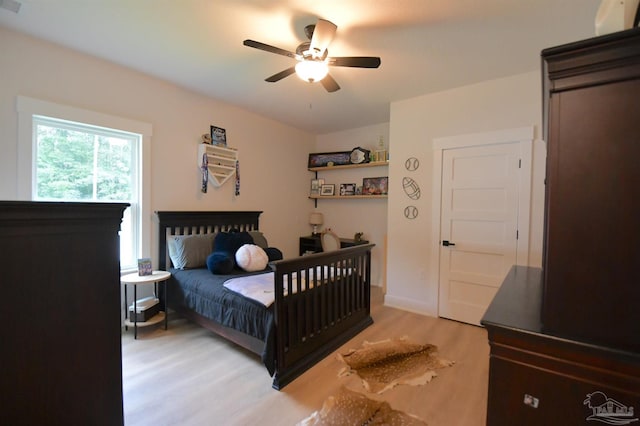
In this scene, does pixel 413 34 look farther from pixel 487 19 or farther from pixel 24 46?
pixel 24 46

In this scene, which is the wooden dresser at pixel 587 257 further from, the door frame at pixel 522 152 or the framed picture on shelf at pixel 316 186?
the framed picture on shelf at pixel 316 186

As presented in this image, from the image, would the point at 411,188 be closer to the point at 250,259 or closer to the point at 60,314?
the point at 250,259

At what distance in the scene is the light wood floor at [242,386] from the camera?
1.78 metres

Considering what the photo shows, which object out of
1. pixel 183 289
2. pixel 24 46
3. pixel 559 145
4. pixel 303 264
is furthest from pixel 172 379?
pixel 24 46

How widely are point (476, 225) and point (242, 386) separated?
2.78 m

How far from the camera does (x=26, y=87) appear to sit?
238cm

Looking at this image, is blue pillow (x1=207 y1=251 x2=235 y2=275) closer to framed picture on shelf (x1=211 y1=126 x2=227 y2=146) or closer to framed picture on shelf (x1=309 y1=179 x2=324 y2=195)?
framed picture on shelf (x1=211 y1=126 x2=227 y2=146)

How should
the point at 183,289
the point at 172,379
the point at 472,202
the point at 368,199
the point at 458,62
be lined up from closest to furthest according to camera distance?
1. the point at 172,379
2. the point at 458,62
3. the point at 183,289
4. the point at 472,202
5. the point at 368,199

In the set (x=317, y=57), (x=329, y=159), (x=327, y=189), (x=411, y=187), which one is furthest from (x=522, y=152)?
(x=327, y=189)

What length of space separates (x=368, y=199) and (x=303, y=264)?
9.06 ft

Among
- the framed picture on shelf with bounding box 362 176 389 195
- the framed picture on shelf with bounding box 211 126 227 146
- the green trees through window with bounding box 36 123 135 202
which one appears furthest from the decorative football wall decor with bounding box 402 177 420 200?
the green trees through window with bounding box 36 123 135 202

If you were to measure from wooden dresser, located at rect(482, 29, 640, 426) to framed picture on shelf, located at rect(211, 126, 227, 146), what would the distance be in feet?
11.7

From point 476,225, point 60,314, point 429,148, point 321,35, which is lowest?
point 60,314

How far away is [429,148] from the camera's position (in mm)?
3459
